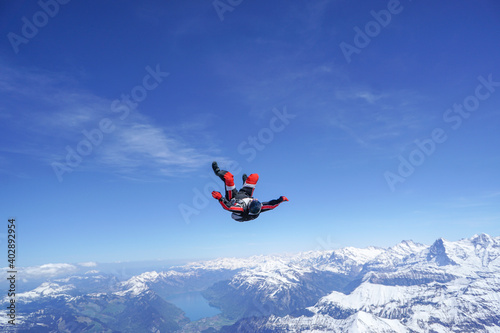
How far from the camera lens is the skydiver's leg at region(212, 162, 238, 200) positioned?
54.7ft

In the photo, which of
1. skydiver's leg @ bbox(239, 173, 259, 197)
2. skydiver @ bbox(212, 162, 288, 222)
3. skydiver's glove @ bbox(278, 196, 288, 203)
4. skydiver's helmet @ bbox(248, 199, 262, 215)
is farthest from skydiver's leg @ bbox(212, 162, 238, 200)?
skydiver's glove @ bbox(278, 196, 288, 203)

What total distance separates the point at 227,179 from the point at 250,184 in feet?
5.63

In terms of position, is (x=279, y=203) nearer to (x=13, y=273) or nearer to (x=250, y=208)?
(x=250, y=208)

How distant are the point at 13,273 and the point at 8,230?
27.8 ft

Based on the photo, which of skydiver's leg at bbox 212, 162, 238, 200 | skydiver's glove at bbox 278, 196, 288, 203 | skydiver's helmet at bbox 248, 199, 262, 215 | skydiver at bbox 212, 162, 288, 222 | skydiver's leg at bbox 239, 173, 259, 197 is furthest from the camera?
skydiver's leg at bbox 239, 173, 259, 197

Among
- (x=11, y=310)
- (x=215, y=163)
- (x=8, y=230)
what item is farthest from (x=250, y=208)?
(x=11, y=310)

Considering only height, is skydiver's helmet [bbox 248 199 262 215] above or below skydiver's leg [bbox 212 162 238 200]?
below

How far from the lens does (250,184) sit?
17391 mm

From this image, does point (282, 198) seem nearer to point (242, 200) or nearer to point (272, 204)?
point (272, 204)

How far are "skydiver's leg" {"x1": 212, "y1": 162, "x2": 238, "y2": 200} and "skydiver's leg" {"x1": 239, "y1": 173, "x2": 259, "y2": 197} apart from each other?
2.81ft

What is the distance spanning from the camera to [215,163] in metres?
16.6

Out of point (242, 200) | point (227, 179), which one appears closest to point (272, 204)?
point (242, 200)

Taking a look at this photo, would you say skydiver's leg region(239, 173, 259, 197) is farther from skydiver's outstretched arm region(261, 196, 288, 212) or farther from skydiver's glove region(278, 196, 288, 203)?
skydiver's glove region(278, 196, 288, 203)

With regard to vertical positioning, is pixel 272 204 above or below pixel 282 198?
below
